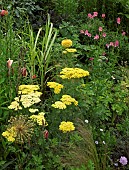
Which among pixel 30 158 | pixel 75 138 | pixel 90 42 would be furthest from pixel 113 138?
pixel 90 42

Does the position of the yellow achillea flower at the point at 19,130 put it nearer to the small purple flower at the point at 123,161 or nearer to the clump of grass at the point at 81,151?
the clump of grass at the point at 81,151

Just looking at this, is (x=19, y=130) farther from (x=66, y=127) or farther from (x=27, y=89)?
(x=27, y=89)

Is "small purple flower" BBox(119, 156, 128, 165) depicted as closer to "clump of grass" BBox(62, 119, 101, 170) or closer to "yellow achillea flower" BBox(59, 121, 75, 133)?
"clump of grass" BBox(62, 119, 101, 170)

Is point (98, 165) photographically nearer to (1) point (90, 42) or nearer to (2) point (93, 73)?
(2) point (93, 73)

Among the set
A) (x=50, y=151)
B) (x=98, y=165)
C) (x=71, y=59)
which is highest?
(x=71, y=59)

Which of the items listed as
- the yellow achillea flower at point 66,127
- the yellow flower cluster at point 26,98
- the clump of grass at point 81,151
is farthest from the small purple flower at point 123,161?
the yellow flower cluster at point 26,98

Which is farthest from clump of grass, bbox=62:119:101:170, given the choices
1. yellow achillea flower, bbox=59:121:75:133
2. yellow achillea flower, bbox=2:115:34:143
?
yellow achillea flower, bbox=2:115:34:143

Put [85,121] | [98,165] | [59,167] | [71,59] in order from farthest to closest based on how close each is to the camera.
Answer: [71,59] → [85,121] → [98,165] → [59,167]

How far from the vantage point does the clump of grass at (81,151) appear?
262 centimetres

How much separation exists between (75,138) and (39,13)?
120 inches

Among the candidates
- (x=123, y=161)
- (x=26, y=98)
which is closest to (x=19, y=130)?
(x=26, y=98)

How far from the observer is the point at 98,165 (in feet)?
9.20

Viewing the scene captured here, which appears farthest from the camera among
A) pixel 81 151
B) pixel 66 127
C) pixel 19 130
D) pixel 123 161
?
pixel 123 161

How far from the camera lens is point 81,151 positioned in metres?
2.72
